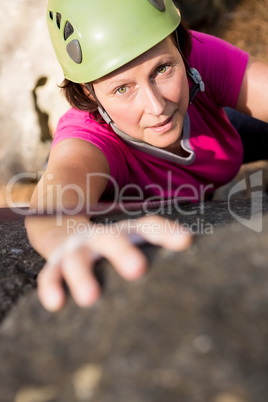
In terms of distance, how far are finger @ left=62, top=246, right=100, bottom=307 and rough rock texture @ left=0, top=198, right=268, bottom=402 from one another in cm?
2

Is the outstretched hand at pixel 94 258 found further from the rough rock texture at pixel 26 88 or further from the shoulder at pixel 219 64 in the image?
the rough rock texture at pixel 26 88

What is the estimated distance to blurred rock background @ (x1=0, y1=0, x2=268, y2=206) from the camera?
4.17m

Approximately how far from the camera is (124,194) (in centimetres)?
202

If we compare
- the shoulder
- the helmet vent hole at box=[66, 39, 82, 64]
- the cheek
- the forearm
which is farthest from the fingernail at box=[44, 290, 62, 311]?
the shoulder

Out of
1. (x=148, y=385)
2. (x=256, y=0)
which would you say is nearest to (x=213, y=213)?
(x=148, y=385)

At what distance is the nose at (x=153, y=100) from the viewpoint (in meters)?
1.56

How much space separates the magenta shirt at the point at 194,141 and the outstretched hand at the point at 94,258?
0.94 metres

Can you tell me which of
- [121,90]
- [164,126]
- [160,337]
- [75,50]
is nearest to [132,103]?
[121,90]

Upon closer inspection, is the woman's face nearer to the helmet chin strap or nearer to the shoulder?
the helmet chin strap

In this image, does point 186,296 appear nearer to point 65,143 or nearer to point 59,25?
point 65,143

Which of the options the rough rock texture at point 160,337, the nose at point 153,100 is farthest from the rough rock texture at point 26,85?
the rough rock texture at point 160,337

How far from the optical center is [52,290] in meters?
0.76

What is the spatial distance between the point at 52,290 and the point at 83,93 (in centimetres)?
132

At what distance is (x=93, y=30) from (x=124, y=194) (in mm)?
707
